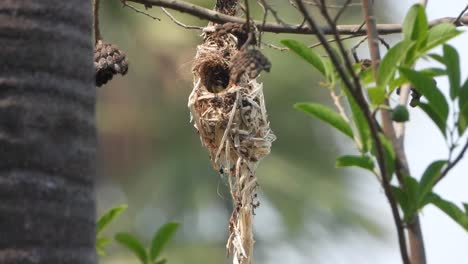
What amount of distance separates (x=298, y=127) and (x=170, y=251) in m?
2.11

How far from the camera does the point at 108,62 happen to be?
6.21 feet

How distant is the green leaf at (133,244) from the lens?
0.94 meters

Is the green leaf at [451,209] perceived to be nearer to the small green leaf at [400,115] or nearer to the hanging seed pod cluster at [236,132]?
the small green leaf at [400,115]

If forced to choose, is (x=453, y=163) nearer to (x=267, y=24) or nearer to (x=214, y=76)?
(x=267, y=24)

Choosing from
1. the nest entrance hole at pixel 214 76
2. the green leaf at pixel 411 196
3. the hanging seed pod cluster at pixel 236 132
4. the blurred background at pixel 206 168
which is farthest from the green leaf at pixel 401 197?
the blurred background at pixel 206 168

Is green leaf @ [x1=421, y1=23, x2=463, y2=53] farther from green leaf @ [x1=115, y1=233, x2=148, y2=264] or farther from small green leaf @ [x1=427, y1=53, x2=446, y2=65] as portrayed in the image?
green leaf @ [x1=115, y1=233, x2=148, y2=264]

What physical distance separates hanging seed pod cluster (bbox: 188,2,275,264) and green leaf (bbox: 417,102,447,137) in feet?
4.20

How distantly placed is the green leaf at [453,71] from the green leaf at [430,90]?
A: 0.05 ft

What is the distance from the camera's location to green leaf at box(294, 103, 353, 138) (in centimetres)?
103

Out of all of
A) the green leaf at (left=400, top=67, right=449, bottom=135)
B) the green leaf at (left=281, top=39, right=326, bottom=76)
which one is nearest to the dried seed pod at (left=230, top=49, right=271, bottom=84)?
the green leaf at (left=281, top=39, right=326, bottom=76)

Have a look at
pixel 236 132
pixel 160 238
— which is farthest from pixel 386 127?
pixel 236 132

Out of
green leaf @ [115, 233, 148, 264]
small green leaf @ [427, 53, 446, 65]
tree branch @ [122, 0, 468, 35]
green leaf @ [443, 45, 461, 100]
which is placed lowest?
green leaf @ [115, 233, 148, 264]

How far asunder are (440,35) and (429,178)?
0.19 meters

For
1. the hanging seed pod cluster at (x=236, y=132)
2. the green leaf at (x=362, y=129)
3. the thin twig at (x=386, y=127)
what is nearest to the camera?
the thin twig at (x=386, y=127)
